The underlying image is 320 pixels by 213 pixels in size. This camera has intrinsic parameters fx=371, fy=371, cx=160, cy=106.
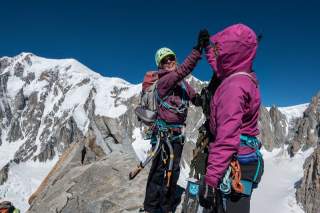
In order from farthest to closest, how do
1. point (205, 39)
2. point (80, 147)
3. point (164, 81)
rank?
point (80, 147), point (164, 81), point (205, 39)

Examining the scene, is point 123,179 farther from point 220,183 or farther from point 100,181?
point 220,183

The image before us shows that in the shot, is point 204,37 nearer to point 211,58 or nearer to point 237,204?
point 211,58

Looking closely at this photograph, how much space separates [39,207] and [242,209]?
1065 centimetres

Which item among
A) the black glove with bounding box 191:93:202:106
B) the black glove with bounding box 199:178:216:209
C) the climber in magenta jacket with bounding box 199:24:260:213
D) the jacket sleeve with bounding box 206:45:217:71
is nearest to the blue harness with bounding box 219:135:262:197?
the climber in magenta jacket with bounding box 199:24:260:213

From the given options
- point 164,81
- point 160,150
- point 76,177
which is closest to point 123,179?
point 76,177

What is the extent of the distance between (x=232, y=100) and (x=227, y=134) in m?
0.50

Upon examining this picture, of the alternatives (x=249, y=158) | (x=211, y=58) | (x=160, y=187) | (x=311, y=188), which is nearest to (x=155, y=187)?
(x=160, y=187)

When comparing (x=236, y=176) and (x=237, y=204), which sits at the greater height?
(x=236, y=176)

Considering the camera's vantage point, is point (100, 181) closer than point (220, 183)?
No

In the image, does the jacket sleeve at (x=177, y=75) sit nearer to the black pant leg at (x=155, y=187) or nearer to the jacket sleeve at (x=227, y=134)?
the black pant leg at (x=155, y=187)

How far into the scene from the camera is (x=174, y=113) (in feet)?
30.7

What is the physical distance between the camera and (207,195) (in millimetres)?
5559

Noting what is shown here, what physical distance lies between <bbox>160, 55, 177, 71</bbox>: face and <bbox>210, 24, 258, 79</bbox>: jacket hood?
3513 mm

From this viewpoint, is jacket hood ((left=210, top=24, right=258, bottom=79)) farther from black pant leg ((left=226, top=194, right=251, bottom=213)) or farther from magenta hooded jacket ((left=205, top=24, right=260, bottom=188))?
black pant leg ((left=226, top=194, right=251, bottom=213))
